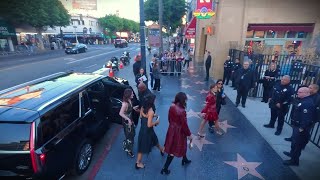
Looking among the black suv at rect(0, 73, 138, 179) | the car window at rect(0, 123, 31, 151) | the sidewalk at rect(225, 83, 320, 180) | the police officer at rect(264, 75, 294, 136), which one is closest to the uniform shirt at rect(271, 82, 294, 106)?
the police officer at rect(264, 75, 294, 136)

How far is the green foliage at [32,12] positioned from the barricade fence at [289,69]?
32.5m

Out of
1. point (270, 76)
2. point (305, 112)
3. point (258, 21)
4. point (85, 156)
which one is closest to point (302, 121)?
point (305, 112)

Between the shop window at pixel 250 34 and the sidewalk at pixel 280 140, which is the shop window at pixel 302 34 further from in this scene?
the sidewalk at pixel 280 140

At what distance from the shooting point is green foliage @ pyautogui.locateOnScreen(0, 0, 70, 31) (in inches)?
1214

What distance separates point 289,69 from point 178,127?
8.23 meters

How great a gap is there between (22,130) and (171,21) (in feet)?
120

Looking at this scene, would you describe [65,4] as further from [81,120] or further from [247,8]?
[81,120]

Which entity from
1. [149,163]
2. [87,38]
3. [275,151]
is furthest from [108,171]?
[87,38]

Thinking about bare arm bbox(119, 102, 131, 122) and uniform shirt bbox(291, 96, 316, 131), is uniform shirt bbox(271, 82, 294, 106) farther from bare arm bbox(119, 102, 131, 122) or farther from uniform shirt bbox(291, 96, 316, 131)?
bare arm bbox(119, 102, 131, 122)

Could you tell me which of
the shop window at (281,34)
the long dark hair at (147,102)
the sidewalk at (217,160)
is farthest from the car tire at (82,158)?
the shop window at (281,34)

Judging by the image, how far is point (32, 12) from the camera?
32688 mm

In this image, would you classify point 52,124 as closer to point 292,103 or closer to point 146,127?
point 146,127

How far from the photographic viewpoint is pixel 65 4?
139 feet

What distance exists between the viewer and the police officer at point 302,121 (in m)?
4.61
